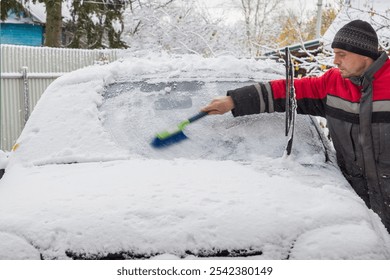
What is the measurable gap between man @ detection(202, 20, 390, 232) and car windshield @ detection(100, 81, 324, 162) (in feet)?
0.30

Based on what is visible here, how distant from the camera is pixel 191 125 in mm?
2492

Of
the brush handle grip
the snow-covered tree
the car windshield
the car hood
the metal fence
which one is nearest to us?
the car hood

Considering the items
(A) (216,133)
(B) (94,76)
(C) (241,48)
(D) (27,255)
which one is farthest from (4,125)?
(C) (241,48)

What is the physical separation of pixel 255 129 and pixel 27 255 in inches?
50.8

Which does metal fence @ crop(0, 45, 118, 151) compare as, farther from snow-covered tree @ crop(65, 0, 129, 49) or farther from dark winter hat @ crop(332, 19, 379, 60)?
dark winter hat @ crop(332, 19, 379, 60)

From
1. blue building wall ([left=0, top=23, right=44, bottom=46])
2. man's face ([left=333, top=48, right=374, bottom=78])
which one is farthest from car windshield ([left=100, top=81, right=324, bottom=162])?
blue building wall ([left=0, top=23, right=44, bottom=46])

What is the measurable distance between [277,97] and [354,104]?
41cm

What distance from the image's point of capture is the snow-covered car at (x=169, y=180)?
64.0 inches

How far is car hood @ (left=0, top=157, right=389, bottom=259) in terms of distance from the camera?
5.30 feet

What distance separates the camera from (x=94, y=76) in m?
2.83

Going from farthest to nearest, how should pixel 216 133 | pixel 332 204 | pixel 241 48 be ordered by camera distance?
pixel 241 48, pixel 216 133, pixel 332 204

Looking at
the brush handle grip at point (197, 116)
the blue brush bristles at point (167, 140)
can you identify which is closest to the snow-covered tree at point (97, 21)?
the brush handle grip at point (197, 116)
